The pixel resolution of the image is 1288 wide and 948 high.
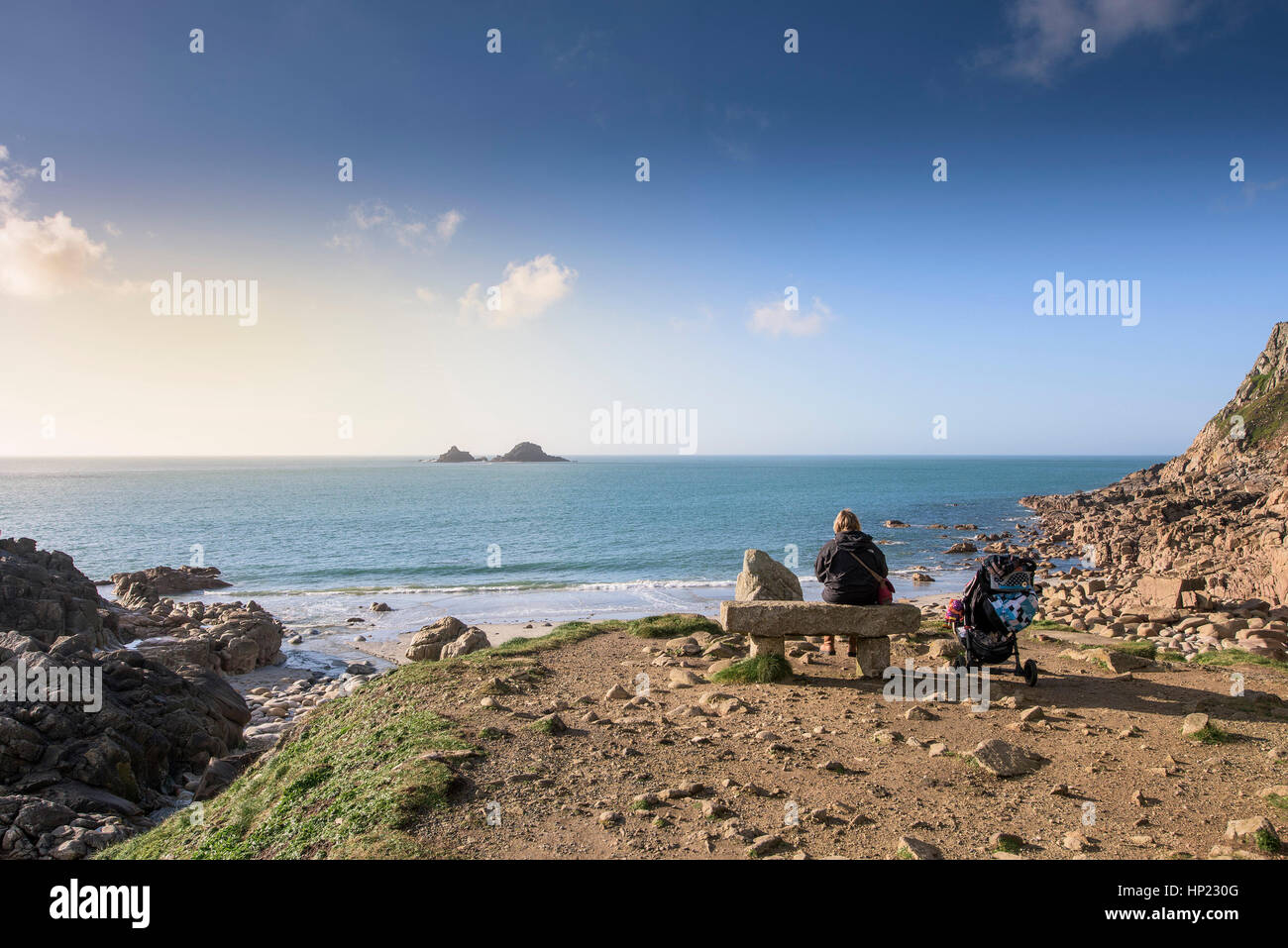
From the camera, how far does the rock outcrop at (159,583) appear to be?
98.1 feet

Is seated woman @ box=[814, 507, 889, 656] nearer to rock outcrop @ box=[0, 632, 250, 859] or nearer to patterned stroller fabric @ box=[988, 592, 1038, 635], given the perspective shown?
patterned stroller fabric @ box=[988, 592, 1038, 635]

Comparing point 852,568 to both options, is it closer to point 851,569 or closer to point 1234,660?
point 851,569

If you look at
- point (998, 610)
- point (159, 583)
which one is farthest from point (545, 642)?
point (159, 583)

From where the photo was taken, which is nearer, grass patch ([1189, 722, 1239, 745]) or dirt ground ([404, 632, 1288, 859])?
dirt ground ([404, 632, 1288, 859])

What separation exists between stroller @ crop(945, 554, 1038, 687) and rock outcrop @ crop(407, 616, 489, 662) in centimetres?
873

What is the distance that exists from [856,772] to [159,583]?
39.3 m

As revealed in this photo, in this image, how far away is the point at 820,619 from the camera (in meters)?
9.16

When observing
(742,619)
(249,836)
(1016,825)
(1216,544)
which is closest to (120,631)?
(249,836)

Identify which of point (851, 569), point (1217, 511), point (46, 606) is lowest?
point (46, 606)

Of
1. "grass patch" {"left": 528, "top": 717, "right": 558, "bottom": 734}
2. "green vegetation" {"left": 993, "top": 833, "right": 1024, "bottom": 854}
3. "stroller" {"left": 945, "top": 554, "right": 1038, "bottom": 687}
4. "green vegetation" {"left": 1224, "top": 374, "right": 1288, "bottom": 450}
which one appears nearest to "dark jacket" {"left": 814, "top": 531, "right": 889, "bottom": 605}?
"stroller" {"left": 945, "top": 554, "right": 1038, "bottom": 687}

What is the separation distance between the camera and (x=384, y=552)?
4606 cm

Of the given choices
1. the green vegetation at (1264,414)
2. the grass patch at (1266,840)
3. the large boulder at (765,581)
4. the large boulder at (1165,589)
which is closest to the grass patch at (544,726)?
the grass patch at (1266,840)

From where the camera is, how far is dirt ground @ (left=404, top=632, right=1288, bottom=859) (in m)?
5.00
